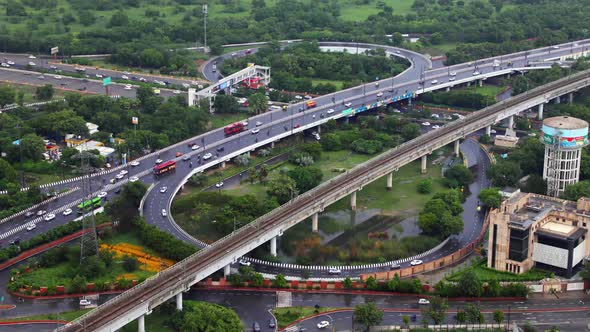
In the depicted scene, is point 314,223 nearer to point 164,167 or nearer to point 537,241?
point 164,167

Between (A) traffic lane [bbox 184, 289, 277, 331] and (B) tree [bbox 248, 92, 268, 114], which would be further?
(B) tree [bbox 248, 92, 268, 114]

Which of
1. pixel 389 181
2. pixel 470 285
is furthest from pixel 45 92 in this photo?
pixel 470 285

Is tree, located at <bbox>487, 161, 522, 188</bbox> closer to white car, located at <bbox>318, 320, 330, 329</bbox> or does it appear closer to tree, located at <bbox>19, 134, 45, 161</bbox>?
white car, located at <bbox>318, 320, 330, 329</bbox>

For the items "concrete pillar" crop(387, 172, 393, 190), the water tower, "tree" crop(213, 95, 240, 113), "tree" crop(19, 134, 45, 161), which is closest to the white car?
"concrete pillar" crop(387, 172, 393, 190)

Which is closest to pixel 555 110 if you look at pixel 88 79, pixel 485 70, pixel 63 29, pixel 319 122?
pixel 485 70

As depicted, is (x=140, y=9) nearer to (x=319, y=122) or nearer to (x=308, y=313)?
(x=319, y=122)
